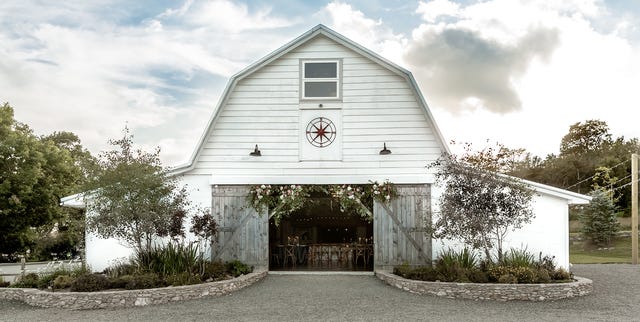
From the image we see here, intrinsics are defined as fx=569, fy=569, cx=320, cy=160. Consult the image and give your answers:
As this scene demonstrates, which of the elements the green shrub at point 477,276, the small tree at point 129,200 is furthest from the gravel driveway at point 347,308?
the small tree at point 129,200

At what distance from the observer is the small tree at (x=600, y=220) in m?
27.7

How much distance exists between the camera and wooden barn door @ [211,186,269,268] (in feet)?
49.2

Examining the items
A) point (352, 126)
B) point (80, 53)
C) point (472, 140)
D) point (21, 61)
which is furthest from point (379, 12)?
point (21, 61)

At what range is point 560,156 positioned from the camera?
48875 mm

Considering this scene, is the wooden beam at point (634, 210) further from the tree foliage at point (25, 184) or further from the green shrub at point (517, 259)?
the tree foliage at point (25, 184)

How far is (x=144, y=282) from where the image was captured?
1144 centimetres

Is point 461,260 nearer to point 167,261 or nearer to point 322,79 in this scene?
point 322,79

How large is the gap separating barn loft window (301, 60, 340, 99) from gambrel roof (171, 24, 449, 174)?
2.10 ft

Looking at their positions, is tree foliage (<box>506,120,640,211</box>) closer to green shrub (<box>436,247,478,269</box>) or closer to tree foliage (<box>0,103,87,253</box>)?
green shrub (<box>436,247,478,269</box>)

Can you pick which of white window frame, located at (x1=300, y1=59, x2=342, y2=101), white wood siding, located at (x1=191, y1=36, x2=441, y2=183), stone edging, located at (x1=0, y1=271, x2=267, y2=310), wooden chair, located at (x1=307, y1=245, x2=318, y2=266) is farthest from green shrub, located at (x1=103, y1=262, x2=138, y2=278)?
wooden chair, located at (x1=307, y1=245, x2=318, y2=266)

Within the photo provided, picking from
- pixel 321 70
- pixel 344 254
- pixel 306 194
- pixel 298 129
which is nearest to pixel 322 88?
pixel 321 70

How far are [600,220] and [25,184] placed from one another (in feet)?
90.3

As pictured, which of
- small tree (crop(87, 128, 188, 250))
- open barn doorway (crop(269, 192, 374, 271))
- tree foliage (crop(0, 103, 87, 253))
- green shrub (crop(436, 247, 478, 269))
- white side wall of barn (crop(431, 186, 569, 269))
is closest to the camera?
small tree (crop(87, 128, 188, 250))

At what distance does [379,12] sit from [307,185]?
16.4ft
